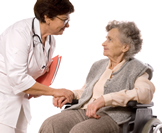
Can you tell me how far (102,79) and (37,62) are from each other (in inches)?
19.7

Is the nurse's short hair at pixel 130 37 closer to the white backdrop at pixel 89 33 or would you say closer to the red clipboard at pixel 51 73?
the red clipboard at pixel 51 73

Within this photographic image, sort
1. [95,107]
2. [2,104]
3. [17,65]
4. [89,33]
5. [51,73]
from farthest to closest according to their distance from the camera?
[89,33], [51,73], [2,104], [17,65], [95,107]

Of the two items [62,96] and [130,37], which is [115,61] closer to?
[130,37]

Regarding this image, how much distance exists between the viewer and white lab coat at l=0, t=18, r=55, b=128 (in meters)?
2.03

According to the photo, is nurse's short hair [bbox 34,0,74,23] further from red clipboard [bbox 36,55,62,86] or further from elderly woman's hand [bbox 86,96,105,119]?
elderly woman's hand [bbox 86,96,105,119]

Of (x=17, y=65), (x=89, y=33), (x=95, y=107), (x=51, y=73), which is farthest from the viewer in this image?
(x=89, y=33)

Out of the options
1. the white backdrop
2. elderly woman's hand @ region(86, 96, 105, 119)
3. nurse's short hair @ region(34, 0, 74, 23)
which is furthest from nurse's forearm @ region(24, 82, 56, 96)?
the white backdrop

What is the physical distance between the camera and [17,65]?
202cm

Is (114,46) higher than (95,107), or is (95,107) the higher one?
(114,46)

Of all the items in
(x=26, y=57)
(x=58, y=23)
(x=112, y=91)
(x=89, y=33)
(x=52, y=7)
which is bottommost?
(x=112, y=91)

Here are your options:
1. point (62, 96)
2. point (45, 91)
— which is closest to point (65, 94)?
point (62, 96)

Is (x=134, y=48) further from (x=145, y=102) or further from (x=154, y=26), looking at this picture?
(x=154, y=26)

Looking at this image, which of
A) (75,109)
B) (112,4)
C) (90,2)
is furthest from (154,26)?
(75,109)

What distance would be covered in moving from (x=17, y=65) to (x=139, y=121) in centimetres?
92
